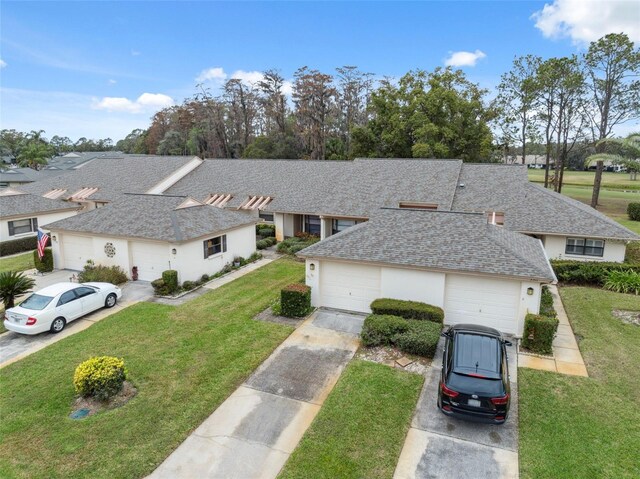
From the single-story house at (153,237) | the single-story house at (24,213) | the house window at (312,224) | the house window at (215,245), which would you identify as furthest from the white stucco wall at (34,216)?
the house window at (312,224)

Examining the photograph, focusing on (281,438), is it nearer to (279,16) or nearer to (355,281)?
(355,281)

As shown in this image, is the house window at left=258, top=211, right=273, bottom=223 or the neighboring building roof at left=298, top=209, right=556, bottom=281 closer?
the neighboring building roof at left=298, top=209, right=556, bottom=281

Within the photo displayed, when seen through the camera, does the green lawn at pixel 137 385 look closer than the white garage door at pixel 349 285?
Yes

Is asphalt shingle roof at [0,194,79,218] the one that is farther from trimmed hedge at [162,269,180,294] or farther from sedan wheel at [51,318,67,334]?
sedan wheel at [51,318,67,334]

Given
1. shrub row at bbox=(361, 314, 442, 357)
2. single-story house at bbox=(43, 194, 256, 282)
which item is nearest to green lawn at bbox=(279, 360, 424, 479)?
shrub row at bbox=(361, 314, 442, 357)

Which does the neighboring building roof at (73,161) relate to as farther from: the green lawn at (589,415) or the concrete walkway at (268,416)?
the green lawn at (589,415)

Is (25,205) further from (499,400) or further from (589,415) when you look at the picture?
(589,415)
